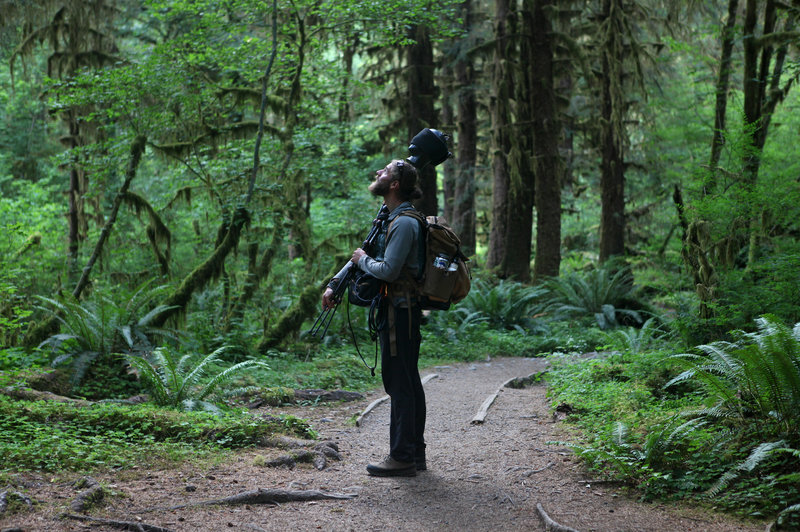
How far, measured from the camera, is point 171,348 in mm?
8477

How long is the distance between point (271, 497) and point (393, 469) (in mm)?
935

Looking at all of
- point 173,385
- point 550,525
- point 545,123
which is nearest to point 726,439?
point 550,525

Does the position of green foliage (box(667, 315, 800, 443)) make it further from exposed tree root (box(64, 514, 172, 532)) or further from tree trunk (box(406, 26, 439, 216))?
tree trunk (box(406, 26, 439, 216))

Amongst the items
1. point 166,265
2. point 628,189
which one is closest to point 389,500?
point 166,265

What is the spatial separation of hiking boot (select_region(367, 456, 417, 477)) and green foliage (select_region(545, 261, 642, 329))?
9.16 metres

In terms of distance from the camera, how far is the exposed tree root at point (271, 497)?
3.84 m

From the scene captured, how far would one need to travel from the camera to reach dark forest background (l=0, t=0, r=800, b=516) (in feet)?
22.9

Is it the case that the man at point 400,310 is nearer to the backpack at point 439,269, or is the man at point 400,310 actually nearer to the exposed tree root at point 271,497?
the backpack at point 439,269

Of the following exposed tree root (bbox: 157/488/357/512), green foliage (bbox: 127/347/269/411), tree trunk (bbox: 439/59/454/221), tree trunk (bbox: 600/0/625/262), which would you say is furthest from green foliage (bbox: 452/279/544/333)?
exposed tree root (bbox: 157/488/357/512)

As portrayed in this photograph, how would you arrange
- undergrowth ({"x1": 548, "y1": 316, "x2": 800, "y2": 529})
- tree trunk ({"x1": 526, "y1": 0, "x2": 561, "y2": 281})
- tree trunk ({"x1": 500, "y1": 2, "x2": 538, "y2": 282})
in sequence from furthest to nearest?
1. tree trunk ({"x1": 500, "y1": 2, "x2": 538, "y2": 282})
2. tree trunk ({"x1": 526, "y1": 0, "x2": 561, "y2": 281})
3. undergrowth ({"x1": 548, "y1": 316, "x2": 800, "y2": 529})

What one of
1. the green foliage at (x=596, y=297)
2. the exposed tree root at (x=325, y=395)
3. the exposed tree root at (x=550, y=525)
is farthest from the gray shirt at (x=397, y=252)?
the green foliage at (x=596, y=297)

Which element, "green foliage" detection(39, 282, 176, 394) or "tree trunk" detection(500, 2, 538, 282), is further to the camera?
"tree trunk" detection(500, 2, 538, 282)

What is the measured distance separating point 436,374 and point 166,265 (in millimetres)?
5020

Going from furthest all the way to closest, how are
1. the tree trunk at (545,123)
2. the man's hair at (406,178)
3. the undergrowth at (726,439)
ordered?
the tree trunk at (545,123), the man's hair at (406,178), the undergrowth at (726,439)
